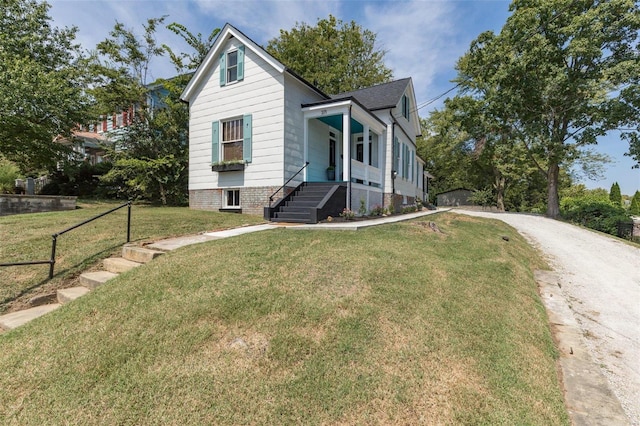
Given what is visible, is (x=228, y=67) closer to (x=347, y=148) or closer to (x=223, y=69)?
(x=223, y=69)

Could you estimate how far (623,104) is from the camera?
14.2 m

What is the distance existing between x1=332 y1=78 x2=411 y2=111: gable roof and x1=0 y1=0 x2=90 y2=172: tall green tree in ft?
44.2

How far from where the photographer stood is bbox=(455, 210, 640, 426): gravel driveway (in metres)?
3.14

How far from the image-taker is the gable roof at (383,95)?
46.3 feet

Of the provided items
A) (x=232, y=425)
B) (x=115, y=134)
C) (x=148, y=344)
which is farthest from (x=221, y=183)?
(x=232, y=425)

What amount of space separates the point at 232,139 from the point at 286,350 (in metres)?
10.8

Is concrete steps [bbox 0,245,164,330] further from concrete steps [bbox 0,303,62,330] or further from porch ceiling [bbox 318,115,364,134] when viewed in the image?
porch ceiling [bbox 318,115,364,134]

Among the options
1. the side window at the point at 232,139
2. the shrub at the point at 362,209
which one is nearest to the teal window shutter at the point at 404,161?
the shrub at the point at 362,209


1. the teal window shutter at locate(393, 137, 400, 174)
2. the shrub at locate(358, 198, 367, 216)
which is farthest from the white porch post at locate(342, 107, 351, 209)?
the teal window shutter at locate(393, 137, 400, 174)

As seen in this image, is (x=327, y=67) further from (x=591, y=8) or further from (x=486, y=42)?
(x=591, y=8)

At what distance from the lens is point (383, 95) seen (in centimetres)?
1515

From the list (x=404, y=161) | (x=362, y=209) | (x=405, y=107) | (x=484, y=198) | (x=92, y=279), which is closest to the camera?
(x=92, y=279)

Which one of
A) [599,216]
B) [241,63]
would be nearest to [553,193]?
[599,216]

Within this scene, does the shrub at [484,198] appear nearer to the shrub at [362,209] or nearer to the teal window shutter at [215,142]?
the shrub at [362,209]
